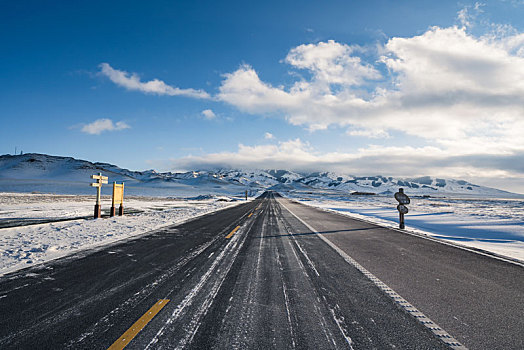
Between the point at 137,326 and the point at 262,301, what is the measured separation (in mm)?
1669

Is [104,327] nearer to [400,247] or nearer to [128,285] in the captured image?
[128,285]

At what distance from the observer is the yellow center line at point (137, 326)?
2.63m

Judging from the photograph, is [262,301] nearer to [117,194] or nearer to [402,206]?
[402,206]

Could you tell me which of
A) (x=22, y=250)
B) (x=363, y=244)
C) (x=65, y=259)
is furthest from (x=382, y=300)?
(x=22, y=250)

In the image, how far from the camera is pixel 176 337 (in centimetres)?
277

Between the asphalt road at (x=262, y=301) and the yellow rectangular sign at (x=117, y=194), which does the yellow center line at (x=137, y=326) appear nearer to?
the asphalt road at (x=262, y=301)

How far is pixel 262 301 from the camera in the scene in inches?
149

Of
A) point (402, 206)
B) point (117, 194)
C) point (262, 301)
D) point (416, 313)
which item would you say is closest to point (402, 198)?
point (402, 206)

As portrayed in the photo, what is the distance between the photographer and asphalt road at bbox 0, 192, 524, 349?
111 inches

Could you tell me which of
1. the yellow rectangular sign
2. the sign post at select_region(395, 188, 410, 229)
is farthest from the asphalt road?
the yellow rectangular sign

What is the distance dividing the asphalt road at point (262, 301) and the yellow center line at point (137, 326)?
14mm

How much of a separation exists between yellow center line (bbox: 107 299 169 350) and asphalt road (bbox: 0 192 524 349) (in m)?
0.01

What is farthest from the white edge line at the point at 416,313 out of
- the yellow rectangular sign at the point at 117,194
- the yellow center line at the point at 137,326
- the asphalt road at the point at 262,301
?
the yellow rectangular sign at the point at 117,194

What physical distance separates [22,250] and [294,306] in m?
7.23
